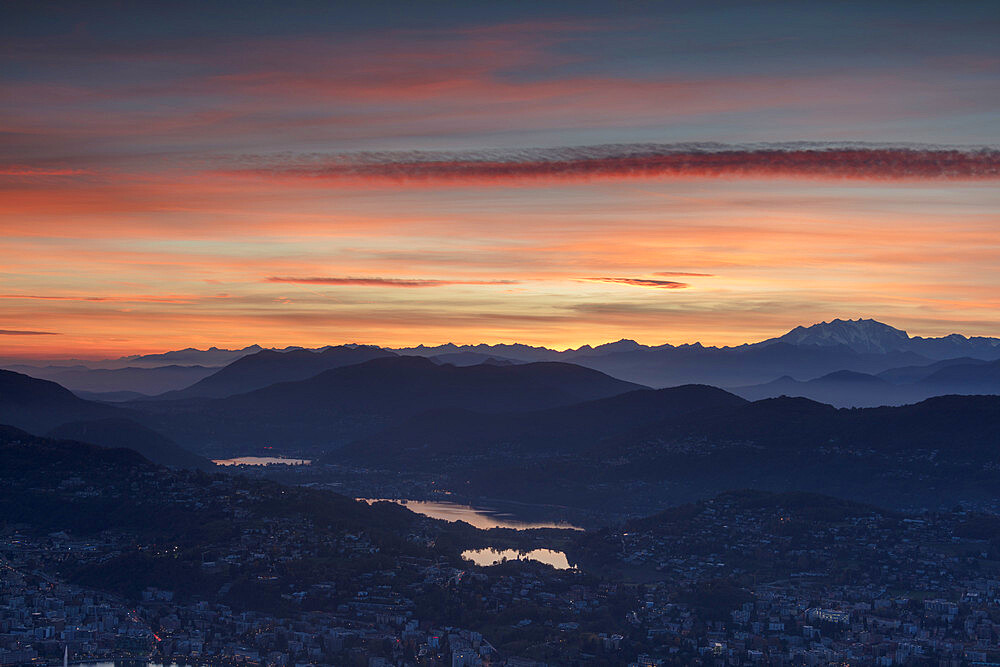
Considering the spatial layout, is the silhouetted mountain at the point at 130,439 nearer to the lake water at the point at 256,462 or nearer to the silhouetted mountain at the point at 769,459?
the lake water at the point at 256,462

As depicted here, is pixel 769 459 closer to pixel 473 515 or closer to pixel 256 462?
pixel 473 515

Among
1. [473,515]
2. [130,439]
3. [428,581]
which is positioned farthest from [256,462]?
[428,581]

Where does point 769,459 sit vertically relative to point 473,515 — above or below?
above

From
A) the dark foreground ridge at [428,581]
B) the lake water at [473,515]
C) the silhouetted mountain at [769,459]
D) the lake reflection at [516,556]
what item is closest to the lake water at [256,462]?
the silhouetted mountain at [769,459]

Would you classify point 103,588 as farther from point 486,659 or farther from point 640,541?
point 640,541

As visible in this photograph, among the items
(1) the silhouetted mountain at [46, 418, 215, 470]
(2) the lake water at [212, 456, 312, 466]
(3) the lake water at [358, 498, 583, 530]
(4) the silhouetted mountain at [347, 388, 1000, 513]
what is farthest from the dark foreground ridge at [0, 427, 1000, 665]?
(2) the lake water at [212, 456, 312, 466]

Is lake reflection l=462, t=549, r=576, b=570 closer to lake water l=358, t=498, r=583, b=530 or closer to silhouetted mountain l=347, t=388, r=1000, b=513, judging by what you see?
lake water l=358, t=498, r=583, b=530

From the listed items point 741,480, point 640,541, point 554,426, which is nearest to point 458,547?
point 640,541
